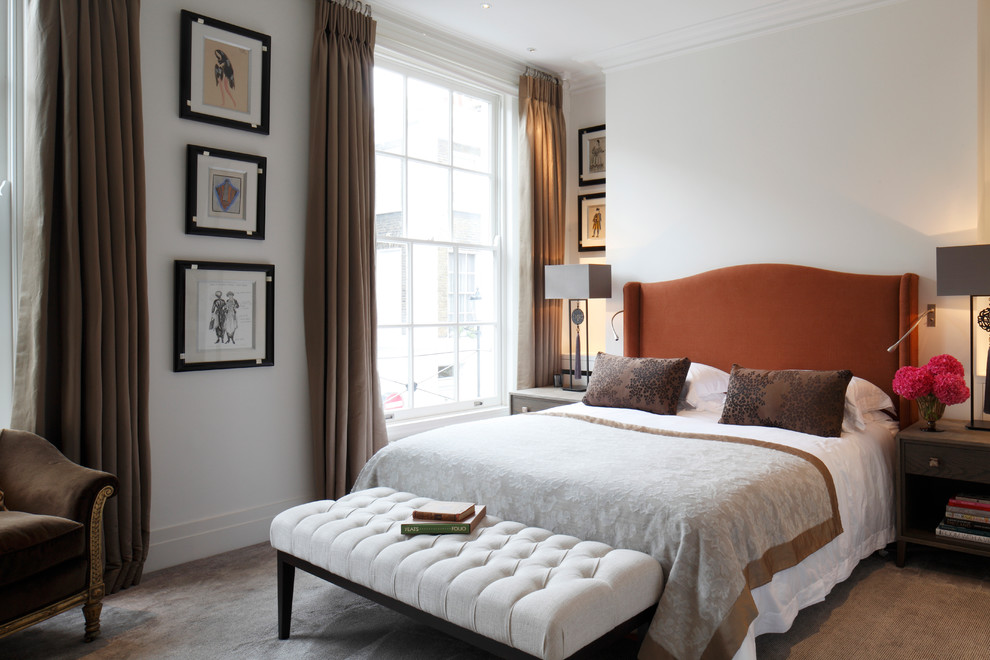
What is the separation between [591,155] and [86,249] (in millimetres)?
3503

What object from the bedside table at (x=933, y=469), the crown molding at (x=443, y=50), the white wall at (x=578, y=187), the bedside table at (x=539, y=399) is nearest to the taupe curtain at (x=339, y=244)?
the crown molding at (x=443, y=50)

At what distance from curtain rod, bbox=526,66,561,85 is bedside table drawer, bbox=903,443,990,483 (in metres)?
3.40

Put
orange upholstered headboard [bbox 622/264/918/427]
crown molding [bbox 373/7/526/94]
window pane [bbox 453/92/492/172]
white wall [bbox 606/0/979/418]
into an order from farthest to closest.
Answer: window pane [bbox 453/92/492/172], crown molding [bbox 373/7/526/94], orange upholstered headboard [bbox 622/264/918/427], white wall [bbox 606/0/979/418]

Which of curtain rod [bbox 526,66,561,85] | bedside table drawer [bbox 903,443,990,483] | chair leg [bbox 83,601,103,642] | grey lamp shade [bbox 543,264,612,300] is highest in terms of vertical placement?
curtain rod [bbox 526,66,561,85]

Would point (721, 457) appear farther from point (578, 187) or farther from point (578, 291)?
point (578, 187)

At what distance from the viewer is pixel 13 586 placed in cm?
222

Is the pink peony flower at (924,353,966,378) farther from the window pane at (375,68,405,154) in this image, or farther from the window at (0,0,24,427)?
the window at (0,0,24,427)

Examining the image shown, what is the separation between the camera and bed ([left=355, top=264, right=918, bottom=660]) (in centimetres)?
212

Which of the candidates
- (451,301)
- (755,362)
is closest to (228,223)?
(451,301)

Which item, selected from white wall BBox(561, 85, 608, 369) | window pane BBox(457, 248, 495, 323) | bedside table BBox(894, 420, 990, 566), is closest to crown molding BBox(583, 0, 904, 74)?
white wall BBox(561, 85, 608, 369)

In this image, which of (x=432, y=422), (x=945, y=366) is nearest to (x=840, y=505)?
(x=945, y=366)

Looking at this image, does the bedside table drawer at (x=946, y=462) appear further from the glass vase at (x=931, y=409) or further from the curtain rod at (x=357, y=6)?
the curtain rod at (x=357, y=6)

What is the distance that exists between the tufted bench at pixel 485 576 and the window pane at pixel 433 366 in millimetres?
1991

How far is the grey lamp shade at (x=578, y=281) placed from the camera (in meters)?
4.54
